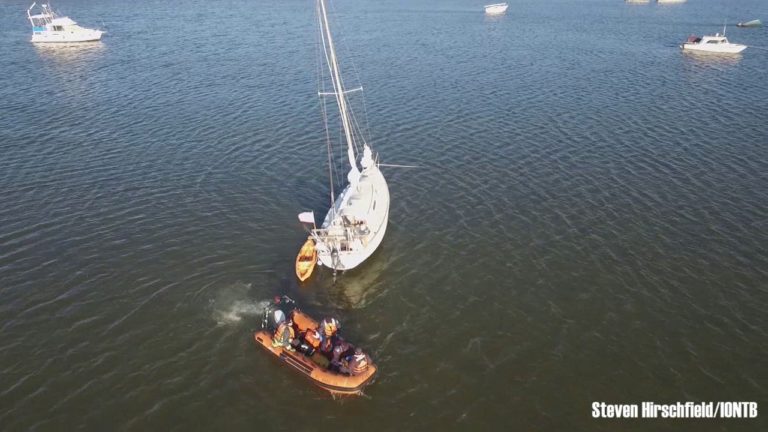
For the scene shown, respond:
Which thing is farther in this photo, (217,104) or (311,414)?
(217,104)

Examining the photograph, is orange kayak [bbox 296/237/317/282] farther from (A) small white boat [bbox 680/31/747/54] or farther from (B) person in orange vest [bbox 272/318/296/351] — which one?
(A) small white boat [bbox 680/31/747/54]

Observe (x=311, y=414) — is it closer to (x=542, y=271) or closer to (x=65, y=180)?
→ (x=542, y=271)

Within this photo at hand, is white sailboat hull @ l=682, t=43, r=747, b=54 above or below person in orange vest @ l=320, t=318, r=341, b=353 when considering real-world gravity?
above


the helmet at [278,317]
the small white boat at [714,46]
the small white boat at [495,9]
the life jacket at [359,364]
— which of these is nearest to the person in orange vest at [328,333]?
the life jacket at [359,364]

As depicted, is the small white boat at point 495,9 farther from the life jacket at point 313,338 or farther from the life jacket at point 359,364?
the life jacket at point 359,364

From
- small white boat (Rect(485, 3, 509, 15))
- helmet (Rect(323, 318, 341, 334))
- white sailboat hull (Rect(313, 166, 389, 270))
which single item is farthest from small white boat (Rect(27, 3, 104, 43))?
helmet (Rect(323, 318, 341, 334))

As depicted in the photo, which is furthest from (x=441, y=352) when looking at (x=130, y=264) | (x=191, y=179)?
(x=191, y=179)

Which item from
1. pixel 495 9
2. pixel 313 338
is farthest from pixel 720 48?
pixel 313 338
